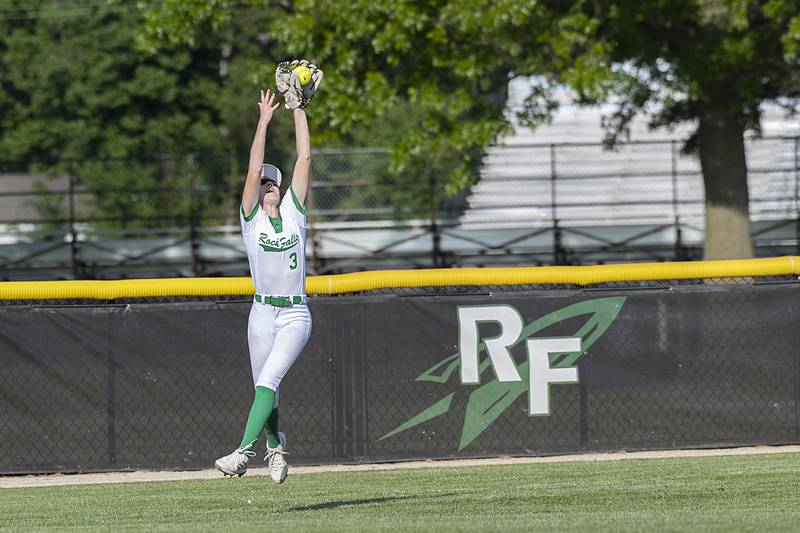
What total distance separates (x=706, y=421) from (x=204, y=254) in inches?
725

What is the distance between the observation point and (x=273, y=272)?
752 cm

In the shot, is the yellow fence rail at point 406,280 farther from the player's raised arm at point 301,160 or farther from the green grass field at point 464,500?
the player's raised arm at point 301,160

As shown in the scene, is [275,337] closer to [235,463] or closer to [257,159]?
[235,463]

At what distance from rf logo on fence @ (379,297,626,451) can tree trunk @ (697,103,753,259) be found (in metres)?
8.25

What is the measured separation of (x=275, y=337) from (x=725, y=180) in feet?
39.0

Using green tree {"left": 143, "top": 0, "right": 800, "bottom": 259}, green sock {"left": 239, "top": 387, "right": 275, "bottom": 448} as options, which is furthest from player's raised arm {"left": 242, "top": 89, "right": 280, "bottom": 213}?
green tree {"left": 143, "top": 0, "right": 800, "bottom": 259}

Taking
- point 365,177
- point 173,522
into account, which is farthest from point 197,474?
point 365,177

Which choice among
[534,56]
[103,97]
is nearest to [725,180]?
[534,56]

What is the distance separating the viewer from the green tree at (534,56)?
1605 cm

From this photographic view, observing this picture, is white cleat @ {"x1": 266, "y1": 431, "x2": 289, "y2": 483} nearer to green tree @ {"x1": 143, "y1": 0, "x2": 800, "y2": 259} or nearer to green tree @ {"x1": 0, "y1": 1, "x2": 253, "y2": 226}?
green tree @ {"x1": 143, "y1": 0, "x2": 800, "y2": 259}

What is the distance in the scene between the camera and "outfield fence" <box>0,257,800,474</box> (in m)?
10.4

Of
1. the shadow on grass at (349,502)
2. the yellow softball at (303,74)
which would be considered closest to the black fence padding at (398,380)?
the shadow on grass at (349,502)

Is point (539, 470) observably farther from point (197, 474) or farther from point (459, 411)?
point (197, 474)

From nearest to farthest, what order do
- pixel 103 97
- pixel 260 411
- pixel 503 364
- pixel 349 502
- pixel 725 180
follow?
pixel 260 411
pixel 349 502
pixel 503 364
pixel 725 180
pixel 103 97
